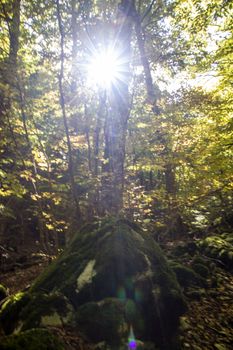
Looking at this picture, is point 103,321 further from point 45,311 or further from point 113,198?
point 113,198

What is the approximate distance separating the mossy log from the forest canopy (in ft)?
7.54

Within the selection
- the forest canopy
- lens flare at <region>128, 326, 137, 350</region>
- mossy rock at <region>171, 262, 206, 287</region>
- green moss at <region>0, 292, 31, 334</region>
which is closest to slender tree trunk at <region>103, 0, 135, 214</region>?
the forest canopy

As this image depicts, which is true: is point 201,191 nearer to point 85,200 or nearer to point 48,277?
point 85,200

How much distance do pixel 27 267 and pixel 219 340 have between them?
6022 millimetres

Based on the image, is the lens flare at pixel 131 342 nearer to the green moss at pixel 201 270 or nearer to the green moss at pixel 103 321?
the green moss at pixel 103 321

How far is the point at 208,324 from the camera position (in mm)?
4648

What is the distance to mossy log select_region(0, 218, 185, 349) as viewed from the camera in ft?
12.8

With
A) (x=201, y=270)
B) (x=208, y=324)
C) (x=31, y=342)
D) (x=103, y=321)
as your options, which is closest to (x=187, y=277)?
(x=201, y=270)

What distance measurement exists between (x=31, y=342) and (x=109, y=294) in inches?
75.6

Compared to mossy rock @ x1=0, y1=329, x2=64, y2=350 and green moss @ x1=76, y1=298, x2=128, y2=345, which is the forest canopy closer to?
green moss @ x1=76, y1=298, x2=128, y2=345

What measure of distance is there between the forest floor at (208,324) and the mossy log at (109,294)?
18cm

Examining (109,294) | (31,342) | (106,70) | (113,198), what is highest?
(106,70)

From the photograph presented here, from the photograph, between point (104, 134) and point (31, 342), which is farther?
point (104, 134)

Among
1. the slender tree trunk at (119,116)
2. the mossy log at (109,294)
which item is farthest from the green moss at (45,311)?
the slender tree trunk at (119,116)
